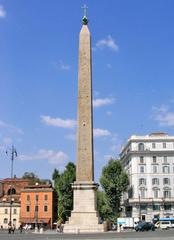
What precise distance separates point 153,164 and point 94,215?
49136 millimetres

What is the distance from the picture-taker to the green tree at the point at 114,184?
7088 cm

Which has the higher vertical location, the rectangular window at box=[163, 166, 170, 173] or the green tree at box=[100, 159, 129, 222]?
the rectangular window at box=[163, 166, 170, 173]

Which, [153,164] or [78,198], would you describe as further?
[153,164]

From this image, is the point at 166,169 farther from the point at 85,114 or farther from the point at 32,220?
the point at 85,114

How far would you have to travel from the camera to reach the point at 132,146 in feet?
281

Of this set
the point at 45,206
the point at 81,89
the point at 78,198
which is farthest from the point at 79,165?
the point at 45,206

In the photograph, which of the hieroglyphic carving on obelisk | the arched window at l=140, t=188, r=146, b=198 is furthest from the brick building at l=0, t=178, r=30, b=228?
the hieroglyphic carving on obelisk

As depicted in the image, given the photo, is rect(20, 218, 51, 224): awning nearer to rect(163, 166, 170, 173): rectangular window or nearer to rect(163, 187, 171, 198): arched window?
rect(163, 187, 171, 198): arched window

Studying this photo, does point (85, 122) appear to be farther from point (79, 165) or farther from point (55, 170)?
Answer: point (55, 170)

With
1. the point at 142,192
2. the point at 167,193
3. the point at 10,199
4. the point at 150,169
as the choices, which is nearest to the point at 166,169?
the point at 150,169

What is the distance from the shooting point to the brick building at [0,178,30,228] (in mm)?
81625

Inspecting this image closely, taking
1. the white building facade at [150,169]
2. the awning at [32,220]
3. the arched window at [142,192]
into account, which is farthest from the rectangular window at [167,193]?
the awning at [32,220]

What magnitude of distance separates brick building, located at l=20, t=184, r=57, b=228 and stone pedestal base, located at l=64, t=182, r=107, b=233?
42681 millimetres

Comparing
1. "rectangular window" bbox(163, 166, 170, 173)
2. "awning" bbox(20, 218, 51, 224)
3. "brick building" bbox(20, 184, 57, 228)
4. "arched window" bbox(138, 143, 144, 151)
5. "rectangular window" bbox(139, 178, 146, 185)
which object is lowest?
"awning" bbox(20, 218, 51, 224)
